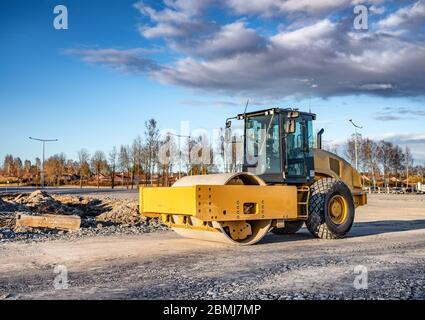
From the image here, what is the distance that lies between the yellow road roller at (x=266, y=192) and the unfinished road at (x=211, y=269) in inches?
18.6

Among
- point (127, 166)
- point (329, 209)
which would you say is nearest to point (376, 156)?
point (127, 166)

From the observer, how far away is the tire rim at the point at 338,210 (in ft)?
41.2

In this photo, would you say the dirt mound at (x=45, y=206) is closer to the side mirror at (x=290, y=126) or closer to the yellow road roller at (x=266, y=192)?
the yellow road roller at (x=266, y=192)

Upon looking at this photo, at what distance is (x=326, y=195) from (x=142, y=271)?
569cm

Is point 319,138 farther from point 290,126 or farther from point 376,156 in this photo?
point 376,156

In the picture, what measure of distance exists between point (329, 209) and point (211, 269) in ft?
17.1

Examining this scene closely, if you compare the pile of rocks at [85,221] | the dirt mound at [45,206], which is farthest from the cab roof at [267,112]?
the dirt mound at [45,206]

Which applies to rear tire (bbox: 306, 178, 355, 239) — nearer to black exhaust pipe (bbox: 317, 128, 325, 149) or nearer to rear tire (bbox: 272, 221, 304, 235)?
black exhaust pipe (bbox: 317, 128, 325, 149)

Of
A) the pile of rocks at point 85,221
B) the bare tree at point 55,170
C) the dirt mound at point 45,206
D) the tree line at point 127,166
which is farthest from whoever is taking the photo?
the bare tree at point 55,170

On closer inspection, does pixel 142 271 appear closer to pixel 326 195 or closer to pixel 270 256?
pixel 270 256

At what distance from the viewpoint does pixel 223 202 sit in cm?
997

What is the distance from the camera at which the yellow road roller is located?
33.3 feet

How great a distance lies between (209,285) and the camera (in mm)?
6902
